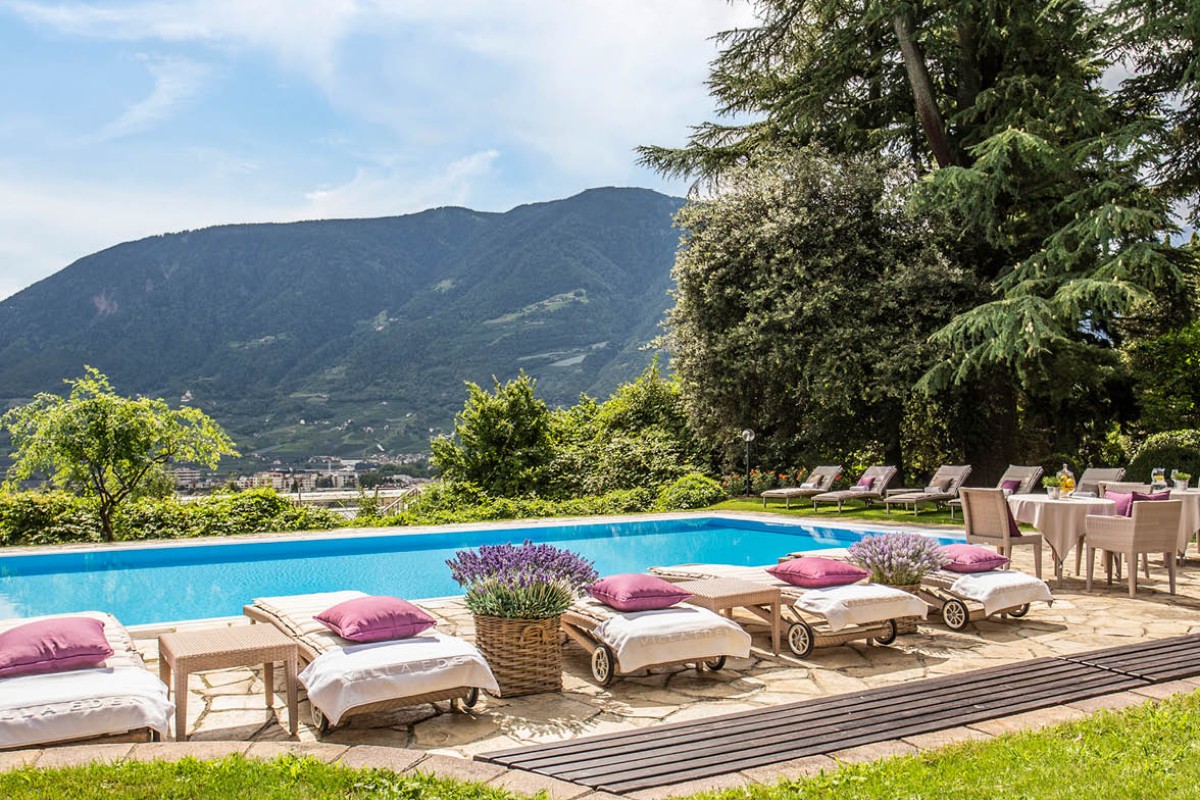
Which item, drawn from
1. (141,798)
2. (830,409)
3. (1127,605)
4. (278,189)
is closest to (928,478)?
(830,409)

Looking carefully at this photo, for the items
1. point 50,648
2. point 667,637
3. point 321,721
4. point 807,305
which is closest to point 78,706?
point 50,648

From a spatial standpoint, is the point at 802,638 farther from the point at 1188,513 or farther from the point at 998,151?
the point at 998,151

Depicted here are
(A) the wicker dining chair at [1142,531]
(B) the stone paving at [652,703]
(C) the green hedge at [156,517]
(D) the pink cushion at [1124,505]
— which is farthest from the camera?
(C) the green hedge at [156,517]

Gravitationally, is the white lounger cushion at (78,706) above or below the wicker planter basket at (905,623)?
above

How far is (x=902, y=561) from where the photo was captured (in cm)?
565

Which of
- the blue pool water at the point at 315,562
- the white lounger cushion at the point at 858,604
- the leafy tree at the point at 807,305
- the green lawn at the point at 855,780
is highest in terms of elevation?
the leafy tree at the point at 807,305

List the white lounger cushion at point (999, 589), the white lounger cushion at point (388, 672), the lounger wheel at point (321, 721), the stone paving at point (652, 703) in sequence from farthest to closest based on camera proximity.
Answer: the white lounger cushion at point (999, 589), the lounger wheel at point (321, 721), the white lounger cushion at point (388, 672), the stone paving at point (652, 703)

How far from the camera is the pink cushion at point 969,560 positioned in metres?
5.88

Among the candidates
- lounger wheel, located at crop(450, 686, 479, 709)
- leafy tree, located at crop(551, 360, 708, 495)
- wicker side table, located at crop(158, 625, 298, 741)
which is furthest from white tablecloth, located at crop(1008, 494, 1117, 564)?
leafy tree, located at crop(551, 360, 708, 495)

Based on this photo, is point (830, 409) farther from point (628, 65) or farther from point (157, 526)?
point (157, 526)

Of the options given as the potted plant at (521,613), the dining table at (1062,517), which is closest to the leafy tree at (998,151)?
the dining table at (1062,517)

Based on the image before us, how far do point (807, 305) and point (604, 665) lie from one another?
11.2 metres

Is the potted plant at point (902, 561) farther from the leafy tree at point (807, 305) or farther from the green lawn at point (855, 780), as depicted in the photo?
the leafy tree at point (807, 305)

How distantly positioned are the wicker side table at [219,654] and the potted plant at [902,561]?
3.67 metres
